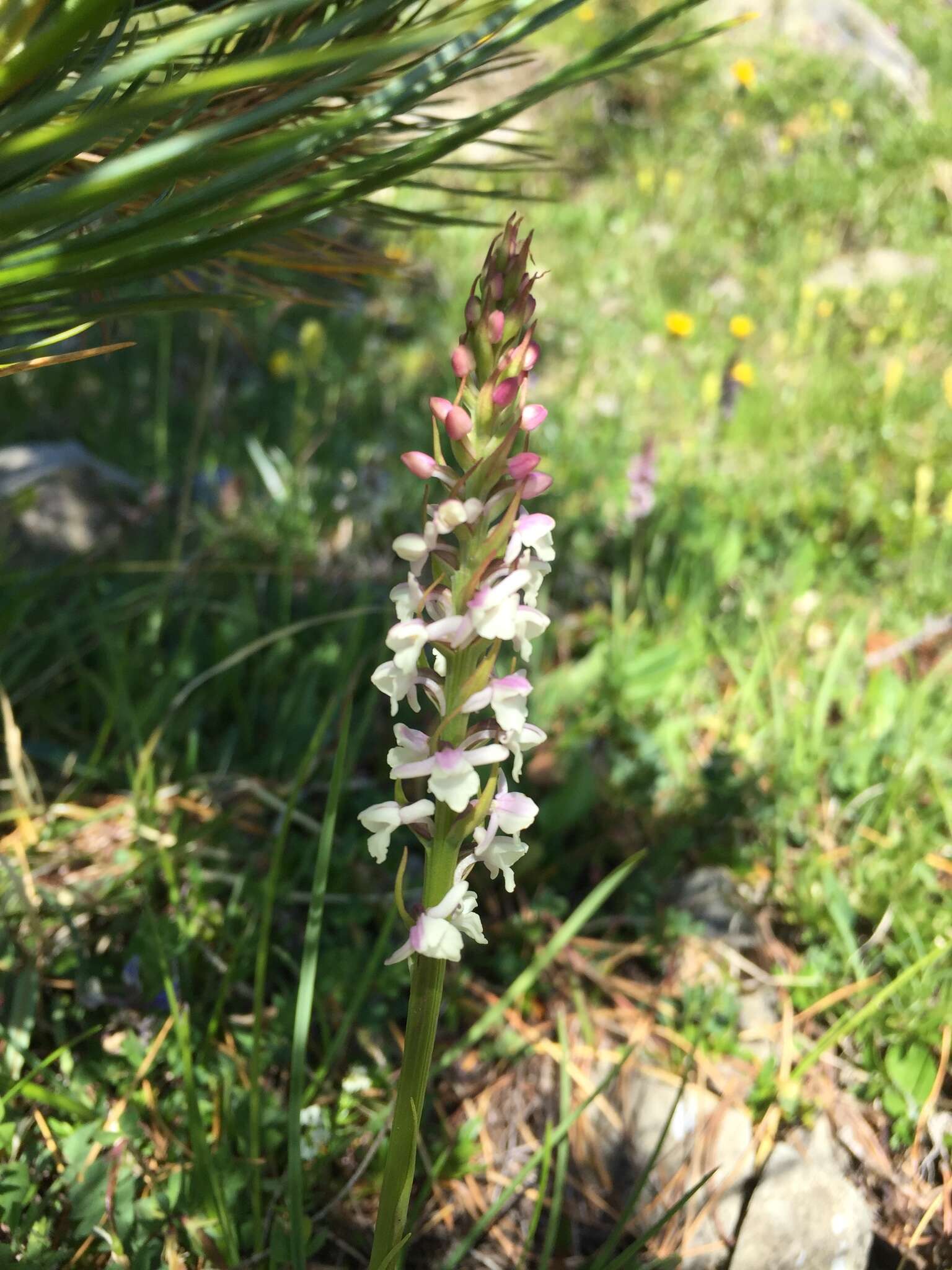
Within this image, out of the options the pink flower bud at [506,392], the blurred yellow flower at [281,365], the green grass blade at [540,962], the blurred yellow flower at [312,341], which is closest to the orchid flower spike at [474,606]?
the pink flower bud at [506,392]

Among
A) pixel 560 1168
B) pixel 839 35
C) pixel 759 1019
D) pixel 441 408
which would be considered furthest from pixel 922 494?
pixel 839 35

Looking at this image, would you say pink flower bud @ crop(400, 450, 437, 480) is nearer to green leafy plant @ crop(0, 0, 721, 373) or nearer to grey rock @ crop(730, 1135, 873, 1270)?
green leafy plant @ crop(0, 0, 721, 373)

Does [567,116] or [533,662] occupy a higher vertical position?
[567,116]

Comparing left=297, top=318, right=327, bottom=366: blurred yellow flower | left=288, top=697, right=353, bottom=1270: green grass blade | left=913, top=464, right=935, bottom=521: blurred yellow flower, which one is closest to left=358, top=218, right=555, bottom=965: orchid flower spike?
left=288, top=697, right=353, bottom=1270: green grass blade

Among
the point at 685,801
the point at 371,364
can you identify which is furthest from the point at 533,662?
the point at 371,364

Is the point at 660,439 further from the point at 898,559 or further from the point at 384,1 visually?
the point at 384,1

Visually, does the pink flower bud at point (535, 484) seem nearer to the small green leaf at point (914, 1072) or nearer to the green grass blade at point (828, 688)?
the small green leaf at point (914, 1072)
